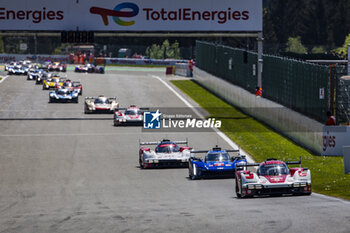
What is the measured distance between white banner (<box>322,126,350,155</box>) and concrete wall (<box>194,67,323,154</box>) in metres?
0.45

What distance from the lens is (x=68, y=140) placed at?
128ft

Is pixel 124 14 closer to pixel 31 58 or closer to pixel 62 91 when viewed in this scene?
pixel 62 91

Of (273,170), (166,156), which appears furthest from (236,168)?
(166,156)

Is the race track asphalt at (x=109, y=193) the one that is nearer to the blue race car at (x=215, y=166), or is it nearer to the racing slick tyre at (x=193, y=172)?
the blue race car at (x=215, y=166)

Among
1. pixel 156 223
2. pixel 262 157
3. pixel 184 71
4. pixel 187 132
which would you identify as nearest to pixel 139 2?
pixel 187 132

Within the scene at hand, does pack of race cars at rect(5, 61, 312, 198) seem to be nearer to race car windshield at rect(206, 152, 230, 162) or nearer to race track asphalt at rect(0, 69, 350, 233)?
race car windshield at rect(206, 152, 230, 162)

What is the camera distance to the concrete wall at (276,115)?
33906 mm

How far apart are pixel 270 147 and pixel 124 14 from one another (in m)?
15.0

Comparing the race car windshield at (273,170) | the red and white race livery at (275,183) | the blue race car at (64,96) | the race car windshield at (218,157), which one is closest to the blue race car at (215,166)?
the race car windshield at (218,157)

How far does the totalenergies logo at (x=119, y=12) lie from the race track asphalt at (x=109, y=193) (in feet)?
19.8

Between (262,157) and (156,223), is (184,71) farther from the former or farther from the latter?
(156,223)

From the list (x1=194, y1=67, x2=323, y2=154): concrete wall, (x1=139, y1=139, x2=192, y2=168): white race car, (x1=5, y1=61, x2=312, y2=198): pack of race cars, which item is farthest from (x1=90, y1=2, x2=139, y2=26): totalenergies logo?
(x1=139, y1=139, x2=192, y2=168): white race car

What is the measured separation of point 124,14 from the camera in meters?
46.6

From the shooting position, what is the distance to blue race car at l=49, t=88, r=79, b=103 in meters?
57.7
